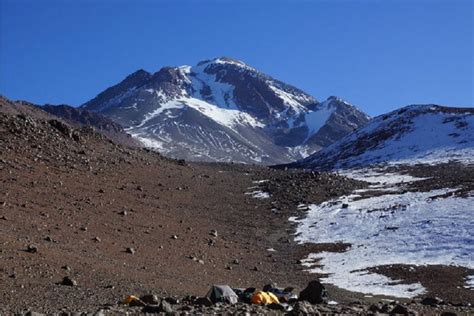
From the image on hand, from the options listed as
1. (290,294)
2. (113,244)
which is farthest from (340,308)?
(113,244)

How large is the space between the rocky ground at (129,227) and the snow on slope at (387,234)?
5.44ft

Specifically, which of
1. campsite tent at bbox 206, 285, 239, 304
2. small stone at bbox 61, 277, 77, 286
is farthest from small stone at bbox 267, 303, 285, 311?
small stone at bbox 61, 277, 77, 286

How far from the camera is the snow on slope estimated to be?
28.0 m

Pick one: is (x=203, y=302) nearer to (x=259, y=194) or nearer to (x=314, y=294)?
(x=314, y=294)

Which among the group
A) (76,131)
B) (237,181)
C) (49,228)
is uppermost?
(76,131)

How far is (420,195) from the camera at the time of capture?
1815 inches

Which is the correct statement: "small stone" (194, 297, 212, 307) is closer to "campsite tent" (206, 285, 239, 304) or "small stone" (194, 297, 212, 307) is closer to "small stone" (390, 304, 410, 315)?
"campsite tent" (206, 285, 239, 304)

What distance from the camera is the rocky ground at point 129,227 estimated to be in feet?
60.2

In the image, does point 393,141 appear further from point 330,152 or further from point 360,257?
point 360,257

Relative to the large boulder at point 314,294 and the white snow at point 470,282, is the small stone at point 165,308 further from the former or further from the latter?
the white snow at point 470,282

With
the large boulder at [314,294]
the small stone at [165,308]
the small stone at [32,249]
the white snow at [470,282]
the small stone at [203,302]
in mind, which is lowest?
the white snow at [470,282]

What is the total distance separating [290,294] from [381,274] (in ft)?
30.4

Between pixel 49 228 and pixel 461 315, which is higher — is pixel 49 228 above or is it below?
above

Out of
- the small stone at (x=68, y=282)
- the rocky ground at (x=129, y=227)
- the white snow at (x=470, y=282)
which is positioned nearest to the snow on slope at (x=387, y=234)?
the rocky ground at (x=129, y=227)
